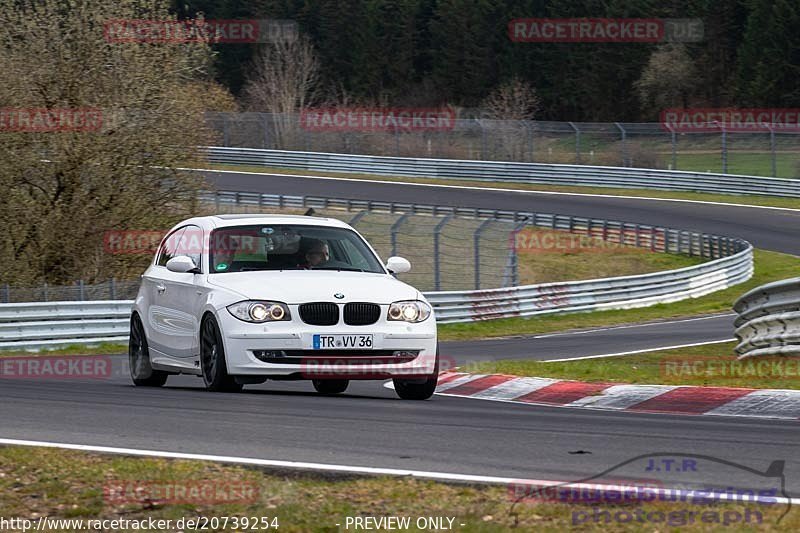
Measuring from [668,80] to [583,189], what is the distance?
35308 mm

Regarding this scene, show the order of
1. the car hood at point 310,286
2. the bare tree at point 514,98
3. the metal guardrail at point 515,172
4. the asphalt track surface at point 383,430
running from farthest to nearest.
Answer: the bare tree at point 514,98 → the metal guardrail at point 515,172 → the car hood at point 310,286 → the asphalt track surface at point 383,430

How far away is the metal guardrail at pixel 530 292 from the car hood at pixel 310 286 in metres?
11.9

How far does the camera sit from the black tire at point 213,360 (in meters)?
10.9

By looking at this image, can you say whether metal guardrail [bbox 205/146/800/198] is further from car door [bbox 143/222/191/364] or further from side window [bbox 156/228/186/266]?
car door [bbox 143/222/191/364]

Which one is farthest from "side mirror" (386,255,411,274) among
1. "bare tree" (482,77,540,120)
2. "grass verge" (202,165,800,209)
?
"bare tree" (482,77,540,120)

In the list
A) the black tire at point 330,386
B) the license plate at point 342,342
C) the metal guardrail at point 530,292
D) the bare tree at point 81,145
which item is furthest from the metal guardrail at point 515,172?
the license plate at point 342,342

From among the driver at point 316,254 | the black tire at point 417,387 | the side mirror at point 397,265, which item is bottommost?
the black tire at point 417,387

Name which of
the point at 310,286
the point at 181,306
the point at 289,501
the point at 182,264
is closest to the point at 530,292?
the point at 181,306

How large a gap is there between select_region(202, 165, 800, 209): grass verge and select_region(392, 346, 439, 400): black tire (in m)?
39.6

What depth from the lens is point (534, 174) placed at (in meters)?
57.3

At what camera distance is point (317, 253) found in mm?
11836

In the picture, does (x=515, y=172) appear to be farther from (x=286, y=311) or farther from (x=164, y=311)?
(x=286, y=311)

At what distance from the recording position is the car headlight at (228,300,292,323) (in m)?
10.7

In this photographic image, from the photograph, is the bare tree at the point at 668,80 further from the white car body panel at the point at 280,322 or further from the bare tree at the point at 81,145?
the white car body panel at the point at 280,322
